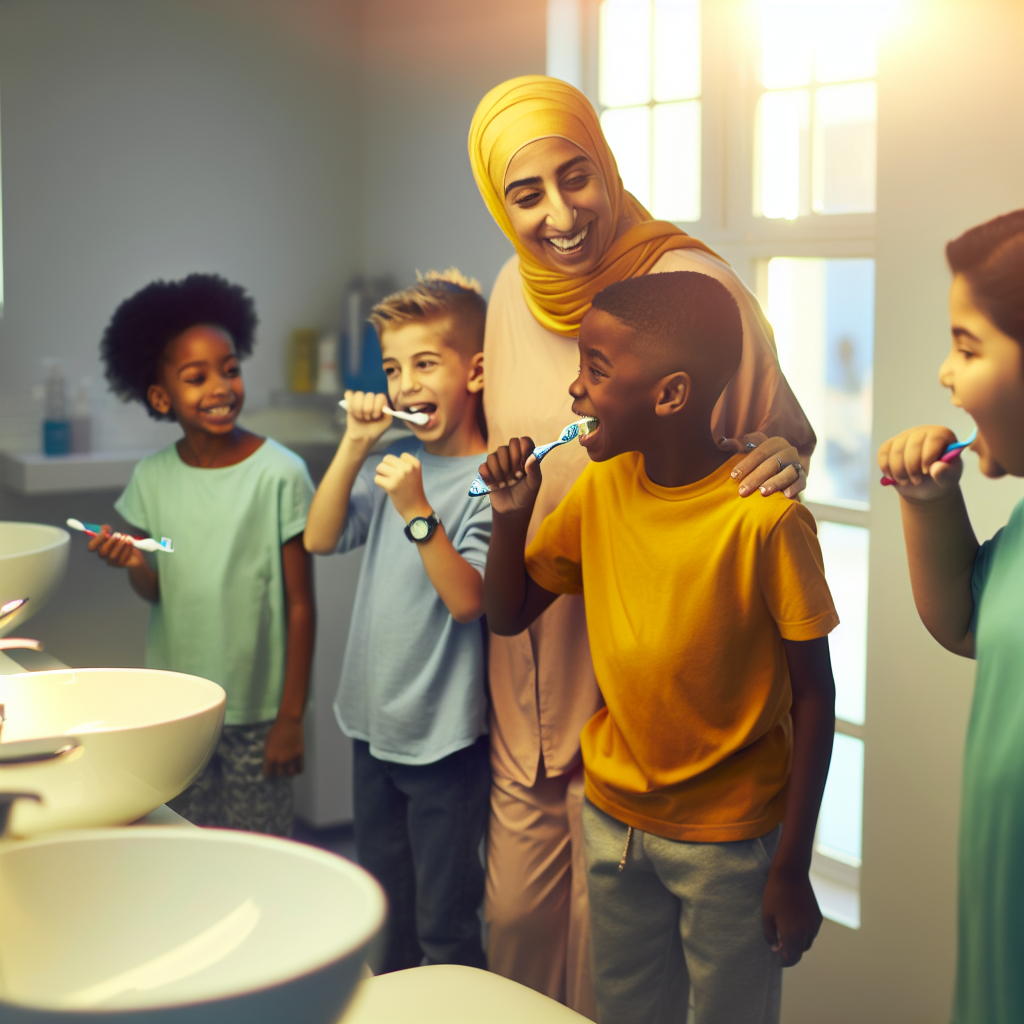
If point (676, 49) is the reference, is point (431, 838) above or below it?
below

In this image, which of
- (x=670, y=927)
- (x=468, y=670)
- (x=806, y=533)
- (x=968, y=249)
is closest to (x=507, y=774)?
(x=468, y=670)

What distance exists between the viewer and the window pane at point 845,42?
4.42 feet

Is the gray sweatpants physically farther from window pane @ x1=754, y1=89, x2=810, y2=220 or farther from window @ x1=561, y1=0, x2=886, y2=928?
window pane @ x1=754, y1=89, x2=810, y2=220

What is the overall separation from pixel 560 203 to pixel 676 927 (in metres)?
0.81

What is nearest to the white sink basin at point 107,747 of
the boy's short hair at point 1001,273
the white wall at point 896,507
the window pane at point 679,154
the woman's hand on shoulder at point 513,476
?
the woman's hand on shoulder at point 513,476

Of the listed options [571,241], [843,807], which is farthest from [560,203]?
[843,807]

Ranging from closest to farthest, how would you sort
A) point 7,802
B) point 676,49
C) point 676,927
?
point 7,802
point 676,927
point 676,49

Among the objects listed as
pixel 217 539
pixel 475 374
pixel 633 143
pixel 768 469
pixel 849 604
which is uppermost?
pixel 633 143

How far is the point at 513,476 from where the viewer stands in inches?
42.8

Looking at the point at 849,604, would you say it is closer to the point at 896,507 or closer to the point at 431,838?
the point at 896,507

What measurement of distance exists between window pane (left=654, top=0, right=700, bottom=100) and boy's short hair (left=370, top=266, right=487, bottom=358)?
457mm

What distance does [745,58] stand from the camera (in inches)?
57.3

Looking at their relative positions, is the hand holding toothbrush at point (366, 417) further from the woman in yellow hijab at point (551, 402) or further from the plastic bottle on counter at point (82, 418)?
the plastic bottle on counter at point (82, 418)

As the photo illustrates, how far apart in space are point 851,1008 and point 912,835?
28 cm
